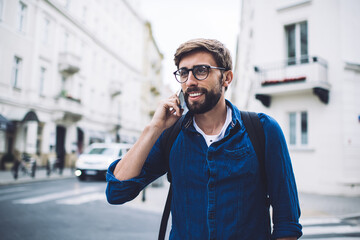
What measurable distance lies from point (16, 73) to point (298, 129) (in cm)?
1681

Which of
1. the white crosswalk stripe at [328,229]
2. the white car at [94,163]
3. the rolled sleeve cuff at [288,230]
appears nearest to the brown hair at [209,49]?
the rolled sleeve cuff at [288,230]

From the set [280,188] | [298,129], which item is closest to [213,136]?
[280,188]

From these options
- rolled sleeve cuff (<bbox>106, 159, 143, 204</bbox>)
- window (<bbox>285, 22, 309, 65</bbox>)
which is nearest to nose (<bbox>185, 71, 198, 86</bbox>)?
rolled sleeve cuff (<bbox>106, 159, 143, 204</bbox>)

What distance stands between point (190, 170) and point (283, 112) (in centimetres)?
1230

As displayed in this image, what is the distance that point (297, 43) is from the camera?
44.0 feet

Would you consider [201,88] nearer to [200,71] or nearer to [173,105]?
[200,71]

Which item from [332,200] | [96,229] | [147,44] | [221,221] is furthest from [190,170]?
[147,44]

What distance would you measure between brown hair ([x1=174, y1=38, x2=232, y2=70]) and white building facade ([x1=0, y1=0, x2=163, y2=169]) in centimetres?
1730

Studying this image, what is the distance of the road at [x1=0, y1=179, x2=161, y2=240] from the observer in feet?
17.9

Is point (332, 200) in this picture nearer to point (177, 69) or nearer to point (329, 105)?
point (329, 105)

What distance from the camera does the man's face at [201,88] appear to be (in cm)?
175

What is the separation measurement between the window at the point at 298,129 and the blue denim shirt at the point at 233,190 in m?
11.9

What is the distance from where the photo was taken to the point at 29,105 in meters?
20.1

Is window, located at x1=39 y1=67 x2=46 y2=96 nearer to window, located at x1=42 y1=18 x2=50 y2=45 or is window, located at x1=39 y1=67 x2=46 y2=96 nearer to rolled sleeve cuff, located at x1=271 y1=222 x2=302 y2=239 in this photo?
window, located at x1=42 y1=18 x2=50 y2=45
